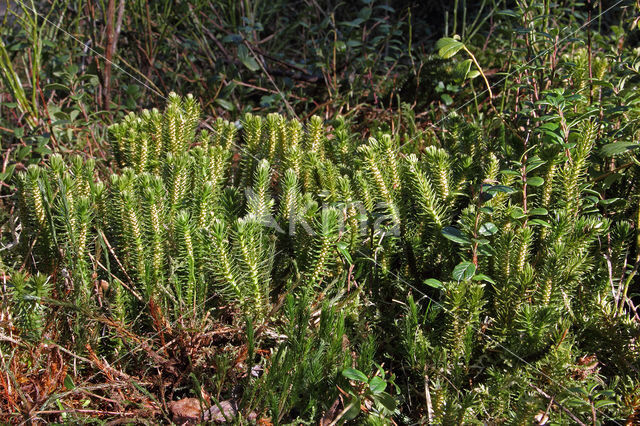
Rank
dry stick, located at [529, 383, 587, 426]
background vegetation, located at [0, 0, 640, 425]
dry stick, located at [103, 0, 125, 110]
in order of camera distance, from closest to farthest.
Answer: dry stick, located at [529, 383, 587, 426] → background vegetation, located at [0, 0, 640, 425] → dry stick, located at [103, 0, 125, 110]

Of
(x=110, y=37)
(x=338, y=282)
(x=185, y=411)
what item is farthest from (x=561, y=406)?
(x=110, y=37)

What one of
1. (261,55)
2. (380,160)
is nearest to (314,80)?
(261,55)

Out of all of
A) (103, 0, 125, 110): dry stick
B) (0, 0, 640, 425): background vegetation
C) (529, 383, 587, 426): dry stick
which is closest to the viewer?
(529, 383, 587, 426): dry stick

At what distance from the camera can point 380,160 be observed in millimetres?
2225

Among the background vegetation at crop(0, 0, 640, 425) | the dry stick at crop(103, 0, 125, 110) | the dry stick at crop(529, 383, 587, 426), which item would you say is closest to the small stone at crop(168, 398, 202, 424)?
the background vegetation at crop(0, 0, 640, 425)

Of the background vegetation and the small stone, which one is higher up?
the background vegetation

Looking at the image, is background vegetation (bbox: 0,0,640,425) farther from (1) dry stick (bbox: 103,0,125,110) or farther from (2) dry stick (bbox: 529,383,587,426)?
(1) dry stick (bbox: 103,0,125,110)

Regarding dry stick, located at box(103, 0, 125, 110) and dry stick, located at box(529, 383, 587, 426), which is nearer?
dry stick, located at box(529, 383, 587, 426)

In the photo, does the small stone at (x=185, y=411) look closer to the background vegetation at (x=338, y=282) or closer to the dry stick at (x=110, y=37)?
the background vegetation at (x=338, y=282)

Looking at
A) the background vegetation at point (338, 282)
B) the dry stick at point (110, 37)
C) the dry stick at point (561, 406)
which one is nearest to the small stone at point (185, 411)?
the background vegetation at point (338, 282)

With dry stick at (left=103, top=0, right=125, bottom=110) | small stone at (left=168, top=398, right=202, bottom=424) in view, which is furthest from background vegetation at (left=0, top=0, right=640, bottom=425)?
dry stick at (left=103, top=0, right=125, bottom=110)

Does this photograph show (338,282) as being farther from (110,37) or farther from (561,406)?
(110,37)

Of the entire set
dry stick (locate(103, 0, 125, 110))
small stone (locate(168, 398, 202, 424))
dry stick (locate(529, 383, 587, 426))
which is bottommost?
small stone (locate(168, 398, 202, 424))

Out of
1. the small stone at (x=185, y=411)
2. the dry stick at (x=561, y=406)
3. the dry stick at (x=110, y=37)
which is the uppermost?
the dry stick at (x=110, y=37)
